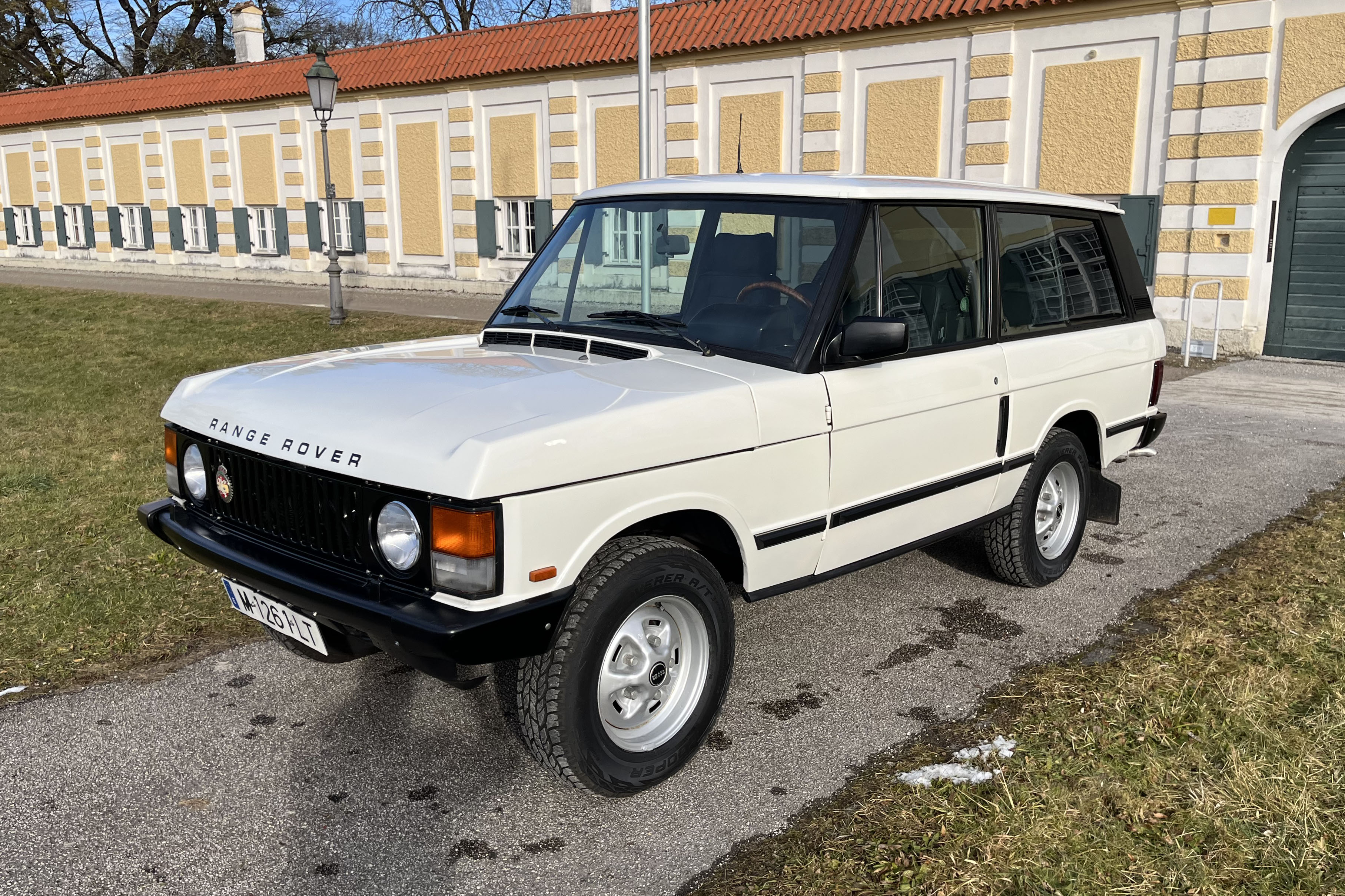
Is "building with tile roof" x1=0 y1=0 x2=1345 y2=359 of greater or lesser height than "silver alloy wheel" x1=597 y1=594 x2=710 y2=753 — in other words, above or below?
above

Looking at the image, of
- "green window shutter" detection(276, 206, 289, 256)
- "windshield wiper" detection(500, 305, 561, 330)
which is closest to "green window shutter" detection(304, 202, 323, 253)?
"green window shutter" detection(276, 206, 289, 256)

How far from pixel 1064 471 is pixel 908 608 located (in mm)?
1136

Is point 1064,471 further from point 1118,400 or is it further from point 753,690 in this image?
point 753,690

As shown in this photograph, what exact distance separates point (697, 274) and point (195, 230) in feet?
99.5

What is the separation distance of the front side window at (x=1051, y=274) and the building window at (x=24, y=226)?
39.0 metres

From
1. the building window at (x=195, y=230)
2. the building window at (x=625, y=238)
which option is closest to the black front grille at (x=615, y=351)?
the building window at (x=625, y=238)

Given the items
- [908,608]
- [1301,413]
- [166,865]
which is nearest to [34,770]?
[166,865]

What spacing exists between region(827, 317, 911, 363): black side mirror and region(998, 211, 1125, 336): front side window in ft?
4.05

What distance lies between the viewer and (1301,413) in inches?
424

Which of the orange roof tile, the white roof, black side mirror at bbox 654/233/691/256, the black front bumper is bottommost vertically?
the black front bumper

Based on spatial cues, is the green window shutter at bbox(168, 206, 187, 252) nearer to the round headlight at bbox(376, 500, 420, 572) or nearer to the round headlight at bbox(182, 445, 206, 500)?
the round headlight at bbox(182, 445, 206, 500)

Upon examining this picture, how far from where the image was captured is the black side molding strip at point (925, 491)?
4.21m

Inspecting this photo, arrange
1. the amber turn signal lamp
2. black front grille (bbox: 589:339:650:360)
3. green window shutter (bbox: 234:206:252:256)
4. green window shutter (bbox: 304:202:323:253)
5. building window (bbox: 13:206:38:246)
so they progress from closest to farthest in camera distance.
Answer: the amber turn signal lamp, black front grille (bbox: 589:339:650:360), green window shutter (bbox: 304:202:323:253), green window shutter (bbox: 234:206:252:256), building window (bbox: 13:206:38:246)

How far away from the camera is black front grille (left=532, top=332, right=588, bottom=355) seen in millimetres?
4270
